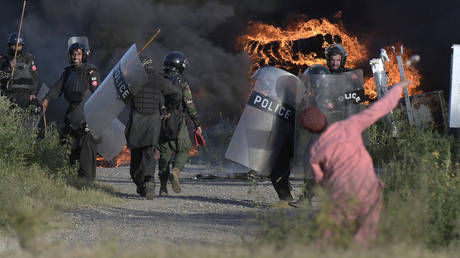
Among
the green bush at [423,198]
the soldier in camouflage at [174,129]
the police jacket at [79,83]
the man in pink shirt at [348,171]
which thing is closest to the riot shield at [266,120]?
the green bush at [423,198]

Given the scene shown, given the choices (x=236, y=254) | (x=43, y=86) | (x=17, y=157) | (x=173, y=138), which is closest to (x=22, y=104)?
(x=43, y=86)

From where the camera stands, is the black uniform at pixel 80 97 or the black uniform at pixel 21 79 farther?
the black uniform at pixel 21 79

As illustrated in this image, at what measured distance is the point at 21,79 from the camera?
12.7 m

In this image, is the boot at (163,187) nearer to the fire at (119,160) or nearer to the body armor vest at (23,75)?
the body armor vest at (23,75)

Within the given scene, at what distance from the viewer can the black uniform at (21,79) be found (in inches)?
497

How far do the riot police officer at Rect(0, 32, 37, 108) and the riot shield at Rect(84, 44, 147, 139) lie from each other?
113 inches

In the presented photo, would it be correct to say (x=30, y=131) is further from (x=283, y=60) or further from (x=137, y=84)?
(x=283, y=60)

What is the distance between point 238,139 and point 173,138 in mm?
2424

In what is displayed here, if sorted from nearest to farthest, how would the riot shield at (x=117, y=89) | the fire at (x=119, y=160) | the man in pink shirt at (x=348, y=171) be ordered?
the man in pink shirt at (x=348, y=171), the riot shield at (x=117, y=89), the fire at (x=119, y=160)

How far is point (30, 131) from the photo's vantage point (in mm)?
11117

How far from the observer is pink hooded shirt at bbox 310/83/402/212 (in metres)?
4.77

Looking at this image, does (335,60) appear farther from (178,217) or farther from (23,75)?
(23,75)

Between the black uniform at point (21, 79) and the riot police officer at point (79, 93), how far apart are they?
1.91 metres

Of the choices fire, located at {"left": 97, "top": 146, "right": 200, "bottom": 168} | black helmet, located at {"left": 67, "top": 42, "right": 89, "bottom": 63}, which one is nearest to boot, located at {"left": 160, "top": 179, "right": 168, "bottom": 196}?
black helmet, located at {"left": 67, "top": 42, "right": 89, "bottom": 63}
